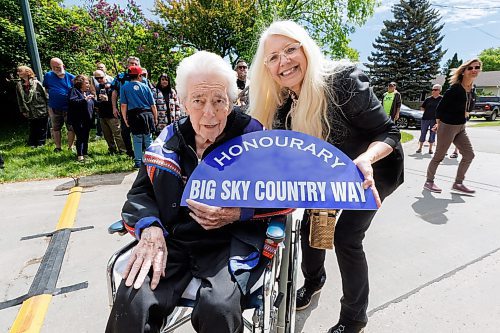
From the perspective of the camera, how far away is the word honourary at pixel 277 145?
1.38 m

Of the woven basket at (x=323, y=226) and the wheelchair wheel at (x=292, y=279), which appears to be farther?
the wheelchair wheel at (x=292, y=279)

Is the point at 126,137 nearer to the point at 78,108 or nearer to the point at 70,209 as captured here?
the point at 78,108

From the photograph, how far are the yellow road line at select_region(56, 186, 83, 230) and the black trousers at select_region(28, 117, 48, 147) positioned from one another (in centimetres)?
358

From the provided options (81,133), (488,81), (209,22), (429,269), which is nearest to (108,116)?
(81,133)

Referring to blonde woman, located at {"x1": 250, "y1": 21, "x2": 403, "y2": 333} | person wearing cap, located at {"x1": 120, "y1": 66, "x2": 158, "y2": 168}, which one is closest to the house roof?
person wearing cap, located at {"x1": 120, "y1": 66, "x2": 158, "y2": 168}

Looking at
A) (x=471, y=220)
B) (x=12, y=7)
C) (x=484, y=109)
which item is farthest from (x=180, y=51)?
(x=484, y=109)

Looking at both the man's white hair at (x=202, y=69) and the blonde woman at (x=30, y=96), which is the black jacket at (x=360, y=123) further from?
the blonde woman at (x=30, y=96)

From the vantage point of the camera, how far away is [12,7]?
9.47m

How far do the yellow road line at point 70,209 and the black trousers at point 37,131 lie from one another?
11.8ft

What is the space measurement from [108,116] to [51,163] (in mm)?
1373

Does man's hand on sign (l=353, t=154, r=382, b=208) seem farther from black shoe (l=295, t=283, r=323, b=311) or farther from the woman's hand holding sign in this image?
black shoe (l=295, t=283, r=323, b=311)

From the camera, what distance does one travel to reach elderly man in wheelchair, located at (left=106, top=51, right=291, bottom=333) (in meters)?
1.27

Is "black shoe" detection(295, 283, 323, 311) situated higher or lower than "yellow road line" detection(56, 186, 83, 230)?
higher

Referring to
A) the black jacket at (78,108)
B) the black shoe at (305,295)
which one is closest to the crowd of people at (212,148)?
the black shoe at (305,295)
